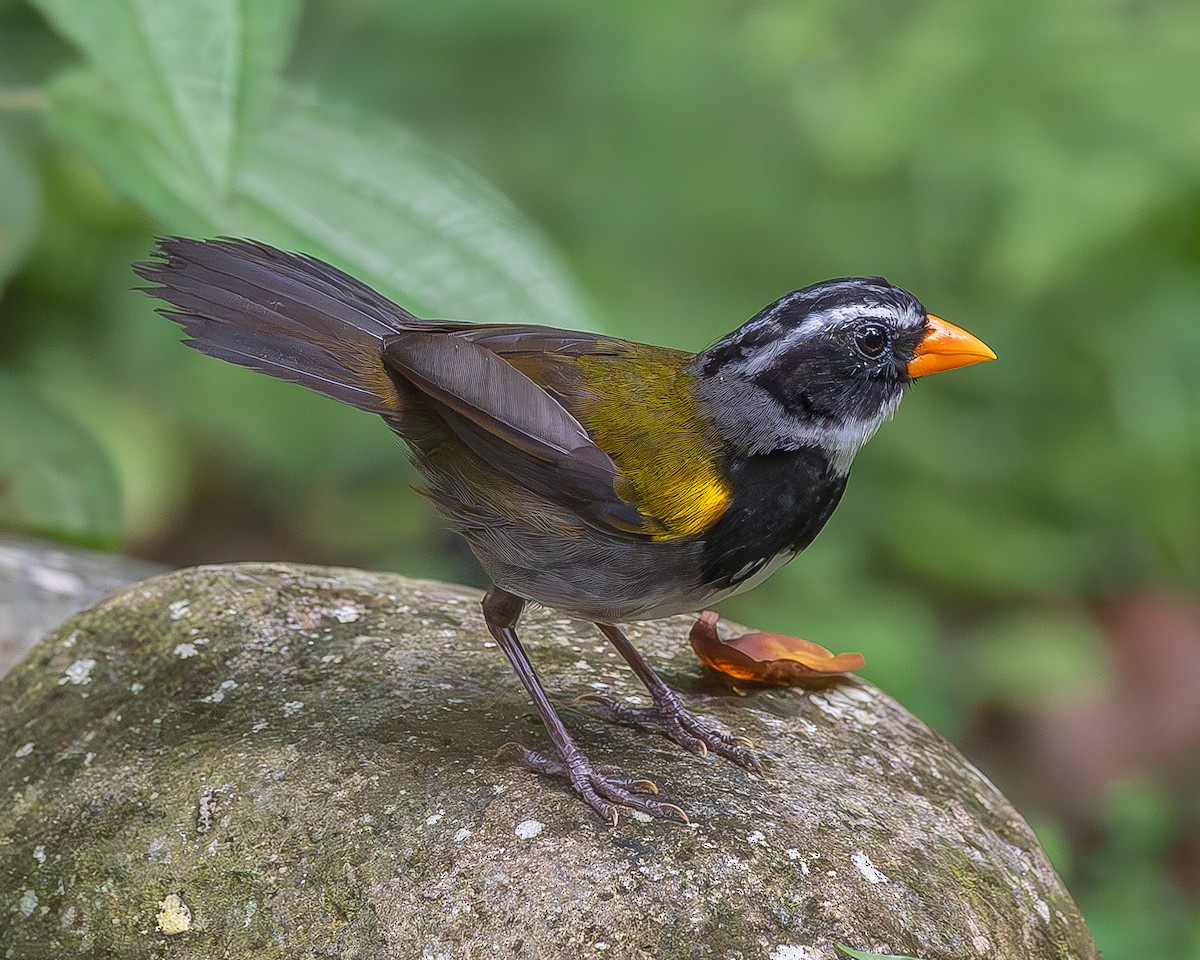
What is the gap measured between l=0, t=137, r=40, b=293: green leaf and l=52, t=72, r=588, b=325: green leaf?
0.77 metres

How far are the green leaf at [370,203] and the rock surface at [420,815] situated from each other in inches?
33.9

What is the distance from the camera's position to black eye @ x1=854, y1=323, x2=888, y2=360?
306cm

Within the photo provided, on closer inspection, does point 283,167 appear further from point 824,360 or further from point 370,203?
point 824,360

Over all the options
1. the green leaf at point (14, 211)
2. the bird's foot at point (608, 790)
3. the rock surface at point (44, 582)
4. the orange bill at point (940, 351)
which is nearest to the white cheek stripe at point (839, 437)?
the orange bill at point (940, 351)

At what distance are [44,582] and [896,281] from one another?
3.63 metres

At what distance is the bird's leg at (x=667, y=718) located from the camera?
3.09 meters

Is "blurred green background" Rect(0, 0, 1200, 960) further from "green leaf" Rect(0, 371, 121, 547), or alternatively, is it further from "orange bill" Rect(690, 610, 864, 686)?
"orange bill" Rect(690, 610, 864, 686)

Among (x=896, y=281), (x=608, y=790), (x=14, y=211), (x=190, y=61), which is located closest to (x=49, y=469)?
(x=14, y=211)

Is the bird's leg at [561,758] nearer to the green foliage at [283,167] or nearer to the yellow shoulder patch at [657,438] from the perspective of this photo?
the yellow shoulder patch at [657,438]

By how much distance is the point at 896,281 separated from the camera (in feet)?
20.2

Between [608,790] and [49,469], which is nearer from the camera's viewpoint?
[608,790]

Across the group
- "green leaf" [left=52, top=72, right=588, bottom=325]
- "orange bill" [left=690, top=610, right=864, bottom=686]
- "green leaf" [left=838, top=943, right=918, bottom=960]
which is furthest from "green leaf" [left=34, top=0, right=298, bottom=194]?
"green leaf" [left=838, top=943, right=918, bottom=960]

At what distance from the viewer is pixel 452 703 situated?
10.6ft

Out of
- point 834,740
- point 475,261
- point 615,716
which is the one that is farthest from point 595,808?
point 475,261
